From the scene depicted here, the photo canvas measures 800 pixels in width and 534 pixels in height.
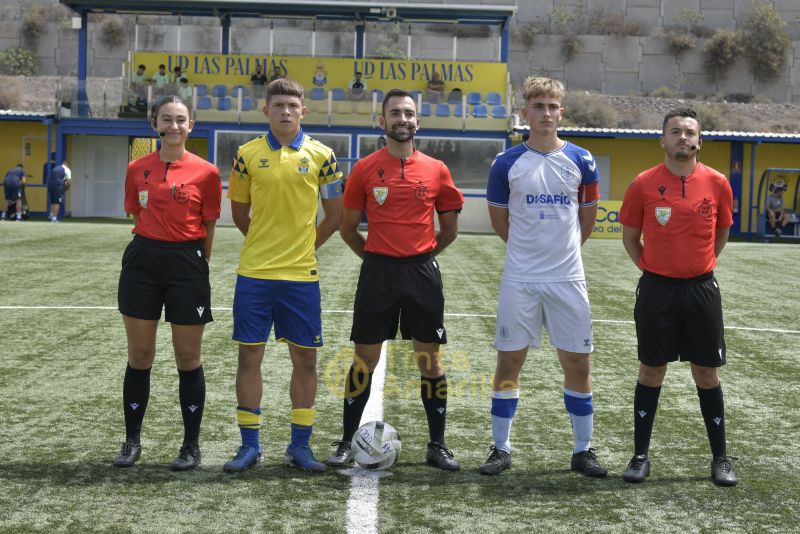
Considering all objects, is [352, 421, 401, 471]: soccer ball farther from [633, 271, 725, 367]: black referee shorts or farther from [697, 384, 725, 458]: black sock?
[697, 384, 725, 458]: black sock

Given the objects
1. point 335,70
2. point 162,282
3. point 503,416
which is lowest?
point 503,416

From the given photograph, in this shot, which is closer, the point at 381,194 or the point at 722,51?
the point at 381,194

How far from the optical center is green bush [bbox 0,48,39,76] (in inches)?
2144

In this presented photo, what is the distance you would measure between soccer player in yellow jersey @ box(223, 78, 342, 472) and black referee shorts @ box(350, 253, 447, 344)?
25cm

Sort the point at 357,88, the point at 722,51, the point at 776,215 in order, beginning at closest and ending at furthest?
the point at 776,215
the point at 357,88
the point at 722,51

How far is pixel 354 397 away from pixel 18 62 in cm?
5496

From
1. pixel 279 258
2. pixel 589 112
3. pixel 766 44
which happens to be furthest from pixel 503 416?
pixel 766 44

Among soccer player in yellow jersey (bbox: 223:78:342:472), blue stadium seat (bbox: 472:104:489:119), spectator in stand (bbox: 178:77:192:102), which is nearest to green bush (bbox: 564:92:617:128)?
blue stadium seat (bbox: 472:104:489:119)

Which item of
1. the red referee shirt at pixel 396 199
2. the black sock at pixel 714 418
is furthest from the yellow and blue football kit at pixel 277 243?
the black sock at pixel 714 418

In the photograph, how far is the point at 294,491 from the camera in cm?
457

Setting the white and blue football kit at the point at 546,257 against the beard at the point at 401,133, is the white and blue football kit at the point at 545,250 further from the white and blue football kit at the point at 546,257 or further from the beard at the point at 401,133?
the beard at the point at 401,133

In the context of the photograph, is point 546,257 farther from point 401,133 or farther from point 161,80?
point 161,80

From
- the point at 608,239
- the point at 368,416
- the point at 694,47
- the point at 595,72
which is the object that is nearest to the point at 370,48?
the point at 595,72

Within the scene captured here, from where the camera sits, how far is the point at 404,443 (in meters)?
5.50
